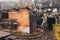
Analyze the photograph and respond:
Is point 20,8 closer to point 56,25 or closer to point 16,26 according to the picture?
point 16,26

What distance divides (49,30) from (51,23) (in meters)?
0.13

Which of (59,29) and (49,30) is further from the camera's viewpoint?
(49,30)

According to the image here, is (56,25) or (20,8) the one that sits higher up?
(20,8)

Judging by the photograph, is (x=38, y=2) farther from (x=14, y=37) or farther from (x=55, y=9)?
(x=14, y=37)

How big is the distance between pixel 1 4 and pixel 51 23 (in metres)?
0.93

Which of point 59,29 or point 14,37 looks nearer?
point 59,29

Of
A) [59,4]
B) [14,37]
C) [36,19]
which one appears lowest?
[14,37]

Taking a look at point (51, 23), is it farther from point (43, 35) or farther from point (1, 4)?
point (1, 4)

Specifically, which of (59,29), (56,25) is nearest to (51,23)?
(56,25)

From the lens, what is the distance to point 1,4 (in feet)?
13.5

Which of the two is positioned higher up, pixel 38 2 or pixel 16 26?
pixel 38 2

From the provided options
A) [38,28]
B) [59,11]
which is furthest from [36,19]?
[59,11]

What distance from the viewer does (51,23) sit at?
4.09m

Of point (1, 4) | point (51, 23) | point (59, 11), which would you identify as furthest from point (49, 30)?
point (1, 4)
